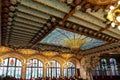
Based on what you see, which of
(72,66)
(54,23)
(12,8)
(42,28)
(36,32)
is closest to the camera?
(12,8)

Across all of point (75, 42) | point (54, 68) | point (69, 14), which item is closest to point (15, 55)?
point (54, 68)

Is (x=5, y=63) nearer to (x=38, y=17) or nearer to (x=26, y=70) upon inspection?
(x=26, y=70)

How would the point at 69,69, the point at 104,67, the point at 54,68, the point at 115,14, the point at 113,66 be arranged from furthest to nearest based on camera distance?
the point at 113,66, the point at 104,67, the point at 69,69, the point at 54,68, the point at 115,14

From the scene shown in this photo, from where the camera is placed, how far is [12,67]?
14.2m

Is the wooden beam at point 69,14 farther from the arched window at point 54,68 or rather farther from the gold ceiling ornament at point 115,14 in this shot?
the arched window at point 54,68

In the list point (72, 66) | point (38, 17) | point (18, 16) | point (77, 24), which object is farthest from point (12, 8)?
point (72, 66)

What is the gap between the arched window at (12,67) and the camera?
13.8m

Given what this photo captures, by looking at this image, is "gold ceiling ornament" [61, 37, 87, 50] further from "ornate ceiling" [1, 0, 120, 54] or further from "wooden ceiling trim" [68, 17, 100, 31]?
"wooden ceiling trim" [68, 17, 100, 31]

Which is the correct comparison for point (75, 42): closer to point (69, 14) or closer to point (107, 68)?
point (69, 14)

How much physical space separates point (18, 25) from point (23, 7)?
1.66 m

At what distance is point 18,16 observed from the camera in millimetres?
5215

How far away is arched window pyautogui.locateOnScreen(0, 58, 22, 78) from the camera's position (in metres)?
13.8

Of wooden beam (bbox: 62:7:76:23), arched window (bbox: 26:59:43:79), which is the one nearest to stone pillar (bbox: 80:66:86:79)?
arched window (bbox: 26:59:43:79)

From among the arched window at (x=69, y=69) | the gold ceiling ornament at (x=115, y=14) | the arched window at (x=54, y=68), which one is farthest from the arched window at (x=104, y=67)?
the gold ceiling ornament at (x=115, y=14)
